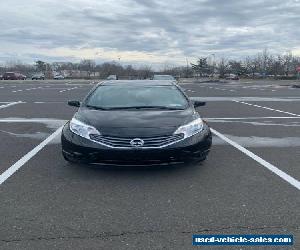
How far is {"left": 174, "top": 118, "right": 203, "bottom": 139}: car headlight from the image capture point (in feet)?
18.9

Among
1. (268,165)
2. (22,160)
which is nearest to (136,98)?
(22,160)

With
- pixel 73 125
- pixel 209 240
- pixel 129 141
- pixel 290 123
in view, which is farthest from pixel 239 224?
pixel 290 123

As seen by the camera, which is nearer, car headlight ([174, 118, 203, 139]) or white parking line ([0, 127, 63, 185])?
car headlight ([174, 118, 203, 139])

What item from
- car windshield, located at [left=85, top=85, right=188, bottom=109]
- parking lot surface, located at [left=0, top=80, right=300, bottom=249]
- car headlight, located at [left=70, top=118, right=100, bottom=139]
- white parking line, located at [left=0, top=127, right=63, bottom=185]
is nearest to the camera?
parking lot surface, located at [left=0, top=80, right=300, bottom=249]

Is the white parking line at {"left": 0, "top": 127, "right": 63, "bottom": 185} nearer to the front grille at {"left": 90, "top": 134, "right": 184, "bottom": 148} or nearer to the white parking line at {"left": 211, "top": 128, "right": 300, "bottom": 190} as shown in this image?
the front grille at {"left": 90, "top": 134, "right": 184, "bottom": 148}

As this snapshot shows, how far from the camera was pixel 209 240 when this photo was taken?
371cm

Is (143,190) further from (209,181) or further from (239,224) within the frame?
(239,224)

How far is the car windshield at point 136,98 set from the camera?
269 inches

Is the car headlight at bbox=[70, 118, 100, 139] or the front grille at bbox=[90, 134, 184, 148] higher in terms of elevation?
the car headlight at bbox=[70, 118, 100, 139]

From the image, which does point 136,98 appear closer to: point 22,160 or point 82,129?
point 82,129

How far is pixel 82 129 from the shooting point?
586cm

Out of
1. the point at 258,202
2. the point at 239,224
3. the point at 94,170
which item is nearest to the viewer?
the point at 239,224

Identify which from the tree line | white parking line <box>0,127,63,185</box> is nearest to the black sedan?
white parking line <box>0,127,63,185</box>

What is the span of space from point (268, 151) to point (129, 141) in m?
3.25
